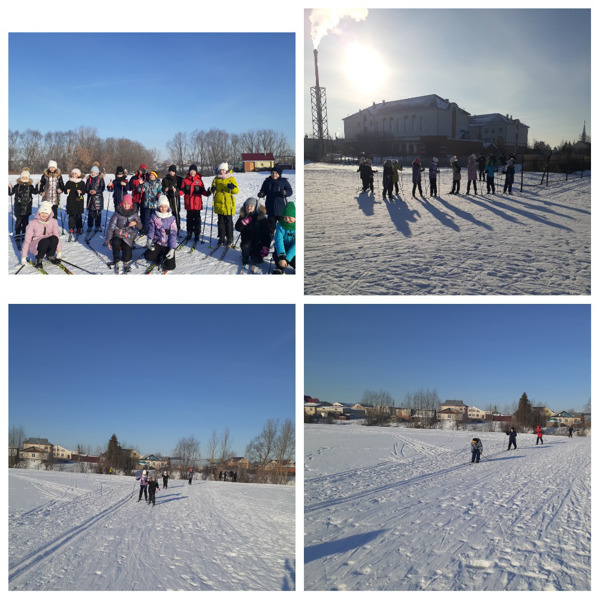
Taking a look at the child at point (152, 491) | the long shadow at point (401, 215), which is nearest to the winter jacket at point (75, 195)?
the long shadow at point (401, 215)

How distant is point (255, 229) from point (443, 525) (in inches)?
202

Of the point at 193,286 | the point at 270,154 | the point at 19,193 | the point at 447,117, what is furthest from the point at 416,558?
the point at 447,117

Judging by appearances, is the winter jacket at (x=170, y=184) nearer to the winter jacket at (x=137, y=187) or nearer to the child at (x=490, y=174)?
the winter jacket at (x=137, y=187)

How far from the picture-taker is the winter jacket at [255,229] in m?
7.55

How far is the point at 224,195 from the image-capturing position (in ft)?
27.0

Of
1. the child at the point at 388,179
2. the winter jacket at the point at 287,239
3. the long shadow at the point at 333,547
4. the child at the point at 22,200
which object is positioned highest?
the child at the point at 388,179

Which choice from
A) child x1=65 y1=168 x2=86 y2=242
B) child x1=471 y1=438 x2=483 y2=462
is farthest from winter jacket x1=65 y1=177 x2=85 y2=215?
child x1=471 y1=438 x2=483 y2=462

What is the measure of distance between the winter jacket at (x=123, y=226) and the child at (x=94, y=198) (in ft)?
5.23

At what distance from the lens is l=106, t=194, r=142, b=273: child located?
24.4 feet

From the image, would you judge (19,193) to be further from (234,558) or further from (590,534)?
(590,534)

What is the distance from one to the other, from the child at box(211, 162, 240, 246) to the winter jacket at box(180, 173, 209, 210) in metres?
0.30

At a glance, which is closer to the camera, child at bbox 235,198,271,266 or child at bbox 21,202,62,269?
child at bbox 21,202,62,269

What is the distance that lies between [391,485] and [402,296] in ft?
15.4

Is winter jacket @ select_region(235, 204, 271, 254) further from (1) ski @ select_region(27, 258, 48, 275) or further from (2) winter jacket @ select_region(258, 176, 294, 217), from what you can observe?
(1) ski @ select_region(27, 258, 48, 275)
